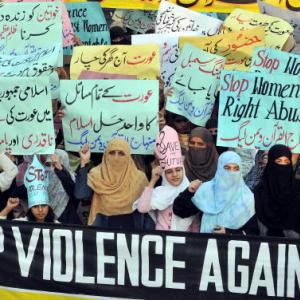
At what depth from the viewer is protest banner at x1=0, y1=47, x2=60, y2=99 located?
7477mm

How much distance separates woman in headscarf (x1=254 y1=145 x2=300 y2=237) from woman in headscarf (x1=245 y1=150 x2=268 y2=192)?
341mm

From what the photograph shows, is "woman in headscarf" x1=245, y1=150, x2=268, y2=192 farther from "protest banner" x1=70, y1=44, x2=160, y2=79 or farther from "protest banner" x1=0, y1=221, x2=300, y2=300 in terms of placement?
"protest banner" x1=70, y1=44, x2=160, y2=79

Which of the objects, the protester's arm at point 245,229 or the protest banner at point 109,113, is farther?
the protest banner at point 109,113

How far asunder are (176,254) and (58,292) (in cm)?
91

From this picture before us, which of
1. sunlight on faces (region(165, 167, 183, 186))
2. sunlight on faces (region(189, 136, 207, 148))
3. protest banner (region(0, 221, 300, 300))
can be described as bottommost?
protest banner (region(0, 221, 300, 300))

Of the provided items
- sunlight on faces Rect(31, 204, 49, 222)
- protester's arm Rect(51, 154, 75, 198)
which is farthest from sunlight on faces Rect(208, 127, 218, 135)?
sunlight on faces Rect(31, 204, 49, 222)

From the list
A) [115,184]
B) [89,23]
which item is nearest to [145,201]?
[115,184]

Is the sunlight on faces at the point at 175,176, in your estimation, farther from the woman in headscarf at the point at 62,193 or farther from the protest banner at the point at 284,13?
the protest banner at the point at 284,13

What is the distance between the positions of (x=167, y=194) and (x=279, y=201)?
0.83 meters

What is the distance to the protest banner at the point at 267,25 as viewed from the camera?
8.20 meters

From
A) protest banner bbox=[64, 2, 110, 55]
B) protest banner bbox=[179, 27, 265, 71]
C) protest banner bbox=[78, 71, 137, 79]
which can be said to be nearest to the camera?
protest banner bbox=[78, 71, 137, 79]

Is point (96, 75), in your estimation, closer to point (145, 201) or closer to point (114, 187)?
point (114, 187)

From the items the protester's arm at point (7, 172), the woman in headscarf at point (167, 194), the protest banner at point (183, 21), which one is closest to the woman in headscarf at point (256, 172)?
the woman in headscarf at point (167, 194)

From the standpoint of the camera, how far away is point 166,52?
26.6 ft
